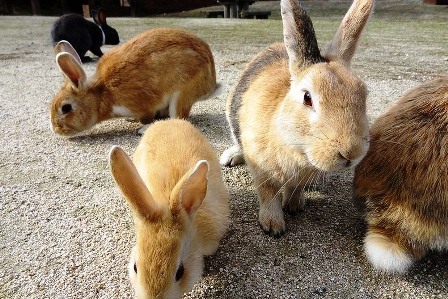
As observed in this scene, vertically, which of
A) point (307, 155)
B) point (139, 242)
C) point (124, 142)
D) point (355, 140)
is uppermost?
point (355, 140)

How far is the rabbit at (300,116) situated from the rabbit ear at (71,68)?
1.80 meters

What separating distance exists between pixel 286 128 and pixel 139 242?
962mm

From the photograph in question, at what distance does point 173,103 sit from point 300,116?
221 cm

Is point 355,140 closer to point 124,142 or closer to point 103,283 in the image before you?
point 103,283

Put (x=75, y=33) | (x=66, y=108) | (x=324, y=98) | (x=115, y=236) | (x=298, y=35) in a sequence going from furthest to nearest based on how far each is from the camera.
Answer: (x=75, y=33) → (x=66, y=108) → (x=115, y=236) → (x=298, y=35) → (x=324, y=98)

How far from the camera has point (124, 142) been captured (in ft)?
12.7

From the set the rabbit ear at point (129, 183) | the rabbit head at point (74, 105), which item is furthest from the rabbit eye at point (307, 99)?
the rabbit head at point (74, 105)

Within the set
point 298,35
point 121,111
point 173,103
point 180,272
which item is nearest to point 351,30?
point 298,35

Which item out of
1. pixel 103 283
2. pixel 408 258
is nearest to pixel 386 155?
pixel 408 258

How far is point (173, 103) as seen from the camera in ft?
13.6

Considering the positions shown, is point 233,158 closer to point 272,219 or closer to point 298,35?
point 272,219

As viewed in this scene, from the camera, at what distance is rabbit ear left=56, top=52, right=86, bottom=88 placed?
3.75m

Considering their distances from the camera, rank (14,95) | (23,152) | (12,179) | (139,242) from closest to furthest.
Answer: (139,242) → (12,179) → (23,152) → (14,95)

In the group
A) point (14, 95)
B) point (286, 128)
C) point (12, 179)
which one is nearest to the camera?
point (286, 128)
